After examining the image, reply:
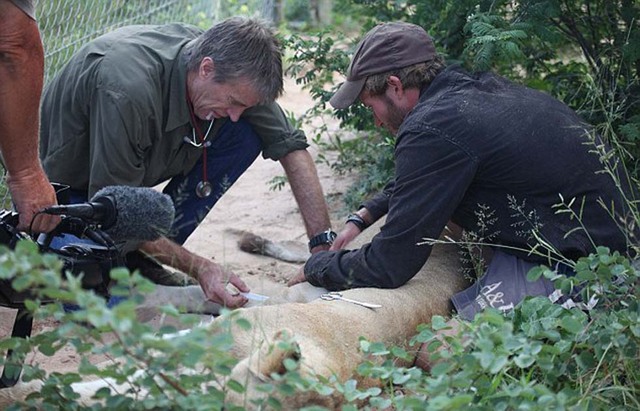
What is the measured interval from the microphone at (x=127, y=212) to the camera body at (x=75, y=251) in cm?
5

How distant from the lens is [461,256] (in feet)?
13.6

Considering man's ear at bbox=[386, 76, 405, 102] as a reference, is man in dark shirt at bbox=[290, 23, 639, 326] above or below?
below

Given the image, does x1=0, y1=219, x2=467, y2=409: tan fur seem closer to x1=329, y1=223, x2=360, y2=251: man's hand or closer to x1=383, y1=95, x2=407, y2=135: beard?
x1=329, y1=223, x2=360, y2=251: man's hand

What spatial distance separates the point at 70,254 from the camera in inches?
121

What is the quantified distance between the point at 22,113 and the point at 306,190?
196cm

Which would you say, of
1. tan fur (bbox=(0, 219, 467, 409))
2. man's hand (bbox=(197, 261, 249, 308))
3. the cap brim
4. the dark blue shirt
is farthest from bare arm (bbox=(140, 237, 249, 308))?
the cap brim

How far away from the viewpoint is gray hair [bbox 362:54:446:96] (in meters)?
3.91

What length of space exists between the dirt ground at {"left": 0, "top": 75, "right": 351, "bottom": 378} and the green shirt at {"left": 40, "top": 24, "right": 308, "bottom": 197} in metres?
0.57

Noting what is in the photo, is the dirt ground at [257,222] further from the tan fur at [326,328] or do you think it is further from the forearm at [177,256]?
the tan fur at [326,328]

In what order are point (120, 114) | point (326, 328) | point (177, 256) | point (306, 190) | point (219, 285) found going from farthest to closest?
point (306, 190), point (177, 256), point (219, 285), point (120, 114), point (326, 328)

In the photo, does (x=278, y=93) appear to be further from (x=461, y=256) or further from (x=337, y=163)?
(x=337, y=163)

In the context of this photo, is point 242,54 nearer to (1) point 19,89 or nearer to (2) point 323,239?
(2) point 323,239

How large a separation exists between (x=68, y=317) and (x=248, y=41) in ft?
6.92

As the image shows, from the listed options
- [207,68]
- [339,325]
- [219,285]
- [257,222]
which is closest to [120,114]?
[207,68]
